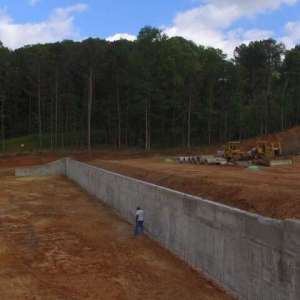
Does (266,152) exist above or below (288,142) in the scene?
below

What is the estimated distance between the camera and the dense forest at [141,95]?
76.6 m

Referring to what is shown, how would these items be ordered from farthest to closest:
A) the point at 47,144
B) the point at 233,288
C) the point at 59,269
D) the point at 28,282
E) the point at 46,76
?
the point at 47,144 < the point at 46,76 < the point at 59,269 < the point at 28,282 < the point at 233,288

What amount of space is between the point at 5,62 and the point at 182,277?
86.3m

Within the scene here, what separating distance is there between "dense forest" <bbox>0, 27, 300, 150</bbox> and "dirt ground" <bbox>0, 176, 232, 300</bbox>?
150 feet

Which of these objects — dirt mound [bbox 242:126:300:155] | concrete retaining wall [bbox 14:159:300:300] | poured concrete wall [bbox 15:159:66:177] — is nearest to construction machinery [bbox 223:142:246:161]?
dirt mound [bbox 242:126:300:155]

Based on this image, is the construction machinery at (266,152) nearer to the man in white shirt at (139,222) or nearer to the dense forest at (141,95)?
the man in white shirt at (139,222)

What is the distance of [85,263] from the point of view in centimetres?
1633

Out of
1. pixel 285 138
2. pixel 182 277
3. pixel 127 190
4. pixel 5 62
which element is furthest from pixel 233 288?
pixel 5 62

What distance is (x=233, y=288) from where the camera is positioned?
1227cm

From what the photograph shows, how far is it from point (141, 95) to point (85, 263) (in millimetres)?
60202

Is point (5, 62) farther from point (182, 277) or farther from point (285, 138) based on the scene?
point (182, 277)

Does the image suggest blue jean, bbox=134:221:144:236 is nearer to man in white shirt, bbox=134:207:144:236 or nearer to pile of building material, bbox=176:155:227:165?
man in white shirt, bbox=134:207:144:236

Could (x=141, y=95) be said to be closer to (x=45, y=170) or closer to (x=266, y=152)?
(x=45, y=170)

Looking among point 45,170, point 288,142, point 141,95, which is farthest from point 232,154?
point 141,95
